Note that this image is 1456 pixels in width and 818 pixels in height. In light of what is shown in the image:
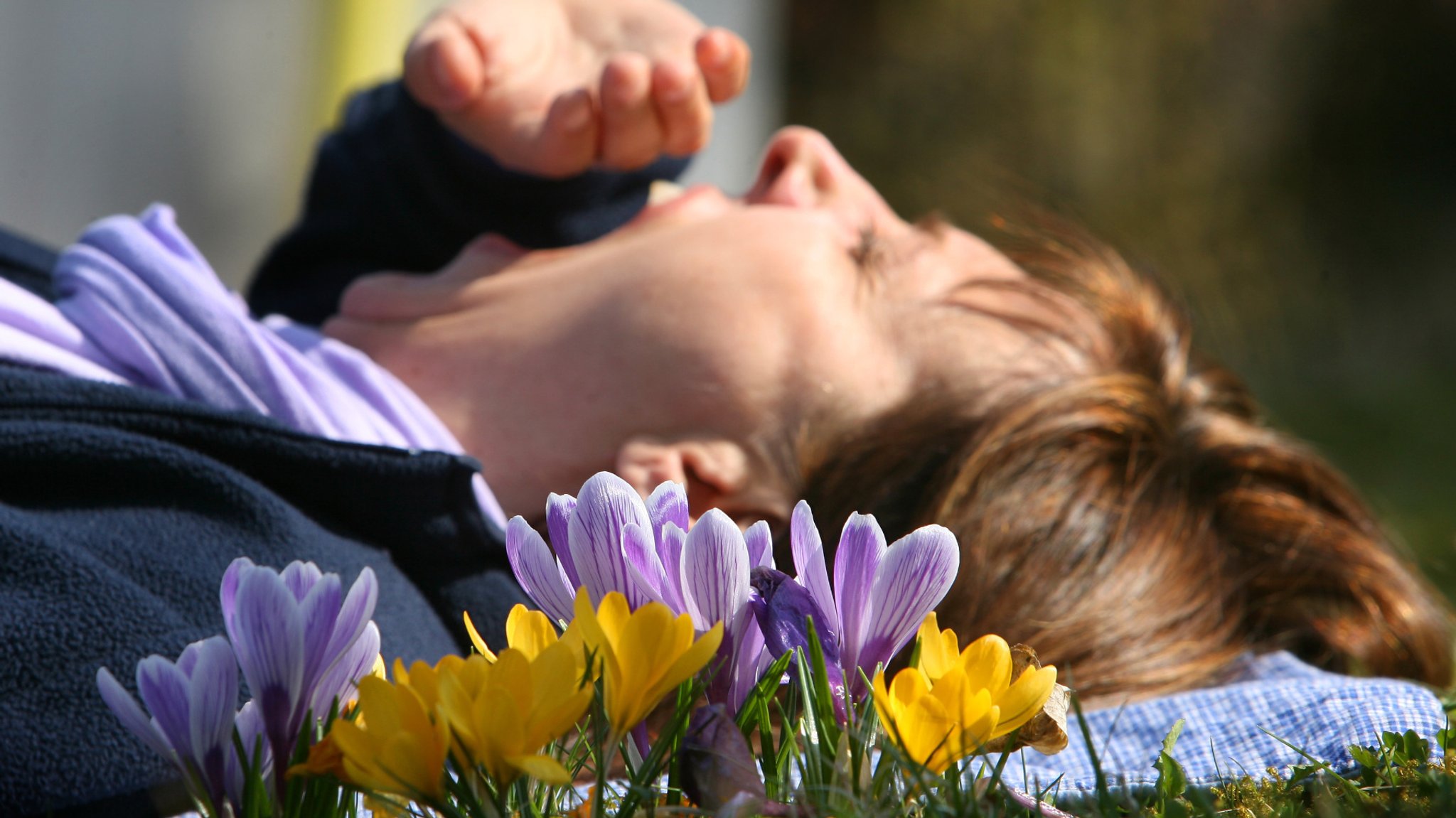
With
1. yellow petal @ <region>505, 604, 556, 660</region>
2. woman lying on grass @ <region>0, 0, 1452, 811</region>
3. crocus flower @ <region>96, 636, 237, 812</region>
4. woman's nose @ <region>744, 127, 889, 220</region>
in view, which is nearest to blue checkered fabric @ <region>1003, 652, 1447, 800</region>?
woman lying on grass @ <region>0, 0, 1452, 811</region>

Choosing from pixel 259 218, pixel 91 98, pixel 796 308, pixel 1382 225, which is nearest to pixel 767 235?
pixel 796 308

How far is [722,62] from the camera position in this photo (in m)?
1.42

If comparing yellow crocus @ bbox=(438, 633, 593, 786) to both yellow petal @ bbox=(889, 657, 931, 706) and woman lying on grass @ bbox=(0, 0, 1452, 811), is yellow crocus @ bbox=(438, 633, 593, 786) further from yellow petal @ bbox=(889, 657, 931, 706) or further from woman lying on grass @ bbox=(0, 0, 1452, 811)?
woman lying on grass @ bbox=(0, 0, 1452, 811)

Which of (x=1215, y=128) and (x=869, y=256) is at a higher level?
(x=1215, y=128)

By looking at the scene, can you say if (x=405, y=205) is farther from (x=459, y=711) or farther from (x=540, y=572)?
(x=459, y=711)

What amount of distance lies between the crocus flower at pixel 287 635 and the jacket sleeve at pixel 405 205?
1.05 meters

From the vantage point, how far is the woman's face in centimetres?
129

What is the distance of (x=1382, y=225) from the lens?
21.5 ft

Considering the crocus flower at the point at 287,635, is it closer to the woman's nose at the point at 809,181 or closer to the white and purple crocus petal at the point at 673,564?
the white and purple crocus petal at the point at 673,564

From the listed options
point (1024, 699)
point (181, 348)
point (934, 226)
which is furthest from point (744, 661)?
point (934, 226)

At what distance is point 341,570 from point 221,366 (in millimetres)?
287

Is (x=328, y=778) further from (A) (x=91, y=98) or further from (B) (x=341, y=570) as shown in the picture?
(A) (x=91, y=98)

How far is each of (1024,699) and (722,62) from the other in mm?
1035

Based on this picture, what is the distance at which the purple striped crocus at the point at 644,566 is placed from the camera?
55 centimetres
